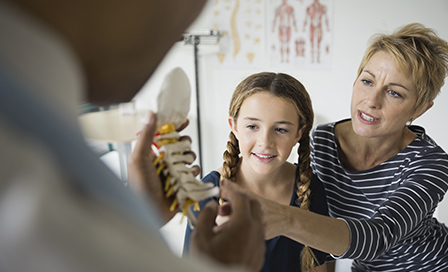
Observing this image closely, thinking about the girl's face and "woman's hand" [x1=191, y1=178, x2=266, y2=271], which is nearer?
"woman's hand" [x1=191, y1=178, x2=266, y2=271]

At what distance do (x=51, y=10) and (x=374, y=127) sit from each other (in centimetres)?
116

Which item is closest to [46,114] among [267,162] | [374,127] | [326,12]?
[267,162]

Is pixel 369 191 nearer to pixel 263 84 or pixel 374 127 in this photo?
pixel 374 127

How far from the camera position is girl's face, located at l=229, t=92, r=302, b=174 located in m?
1.13

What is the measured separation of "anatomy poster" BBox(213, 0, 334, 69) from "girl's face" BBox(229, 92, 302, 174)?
70.3 inches

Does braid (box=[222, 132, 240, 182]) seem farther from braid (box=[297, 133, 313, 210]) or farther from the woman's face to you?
the woman's face

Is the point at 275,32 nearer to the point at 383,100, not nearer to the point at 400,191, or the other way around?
the point at 383,100

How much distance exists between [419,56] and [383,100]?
0.52ft

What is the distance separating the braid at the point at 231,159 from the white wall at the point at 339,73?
1.06m

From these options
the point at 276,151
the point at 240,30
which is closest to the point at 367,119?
the point at 276,151

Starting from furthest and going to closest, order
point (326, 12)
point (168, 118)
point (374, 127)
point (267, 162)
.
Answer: point (326, 12)
point (374, 127)
point (267, 162)
point (168, 118)

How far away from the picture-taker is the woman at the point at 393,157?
112cm

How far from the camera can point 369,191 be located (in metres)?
1.27

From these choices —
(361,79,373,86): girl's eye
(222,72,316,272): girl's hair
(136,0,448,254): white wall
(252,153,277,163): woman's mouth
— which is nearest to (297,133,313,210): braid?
(222,72,316,272): girl's hair
